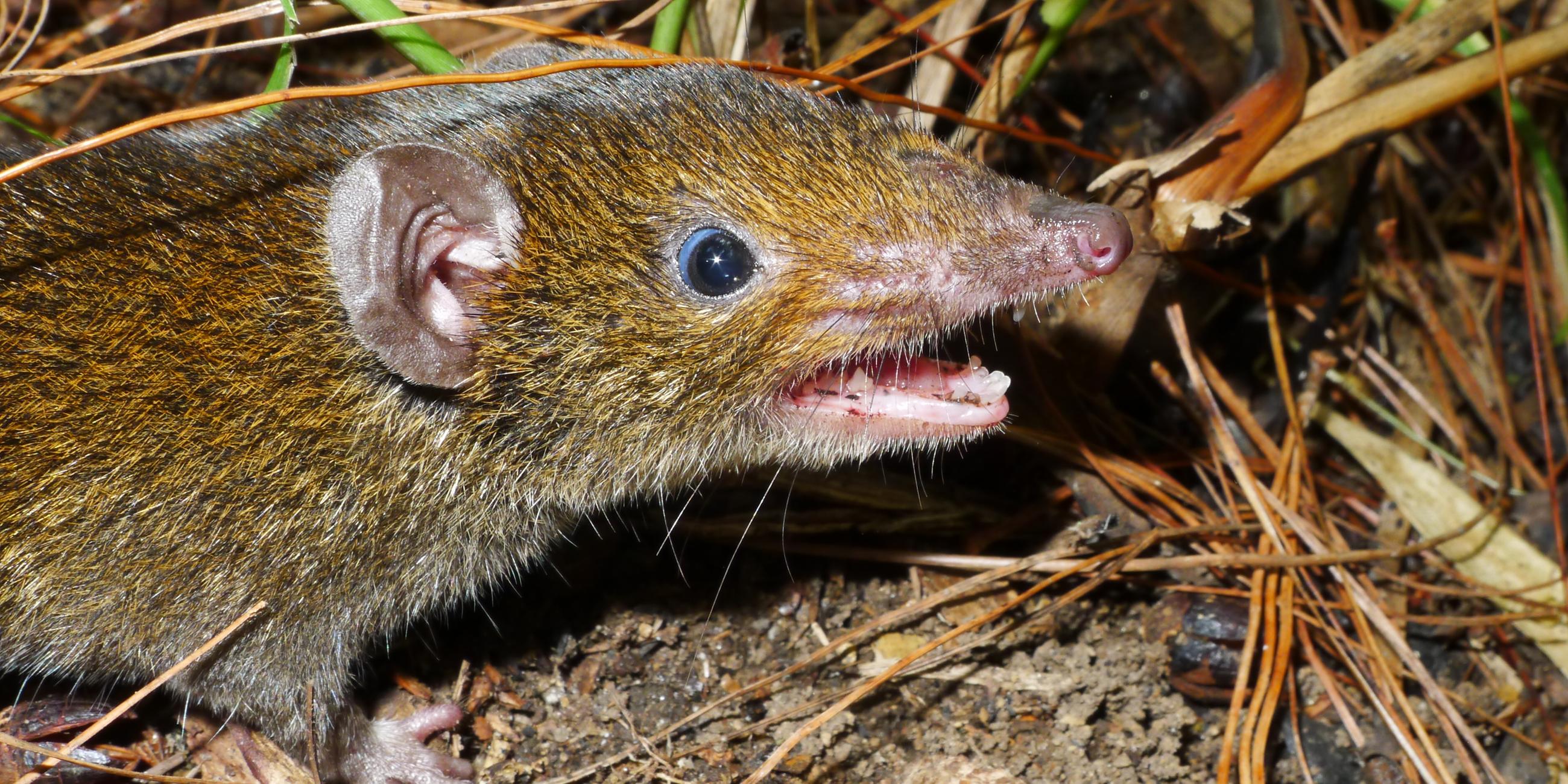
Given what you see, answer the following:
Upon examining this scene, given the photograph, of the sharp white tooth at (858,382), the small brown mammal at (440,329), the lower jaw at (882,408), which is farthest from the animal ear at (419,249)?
the sharp white tooth at (858,382)

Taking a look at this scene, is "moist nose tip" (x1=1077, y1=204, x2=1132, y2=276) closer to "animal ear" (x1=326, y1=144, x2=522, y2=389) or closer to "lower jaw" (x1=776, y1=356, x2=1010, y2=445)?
"lower jaw" (x1=776, y1=356, x2=1010, y2=445)

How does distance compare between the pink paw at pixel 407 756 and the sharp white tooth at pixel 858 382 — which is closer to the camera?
the sharp white tooth at pixel 858 382

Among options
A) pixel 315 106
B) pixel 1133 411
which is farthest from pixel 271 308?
pixel 1133 411

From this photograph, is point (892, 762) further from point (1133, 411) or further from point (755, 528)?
point (1133, 411)

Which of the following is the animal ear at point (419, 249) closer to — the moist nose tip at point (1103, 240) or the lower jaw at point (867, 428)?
the lower jaw at point (867, 428)

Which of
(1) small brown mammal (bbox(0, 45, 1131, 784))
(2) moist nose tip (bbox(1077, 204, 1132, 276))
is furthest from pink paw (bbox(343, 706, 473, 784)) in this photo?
(2) moist nose tip (bbox(1077, 204, 1132, 276))

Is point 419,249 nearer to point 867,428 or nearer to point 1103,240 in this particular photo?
point 867,428
